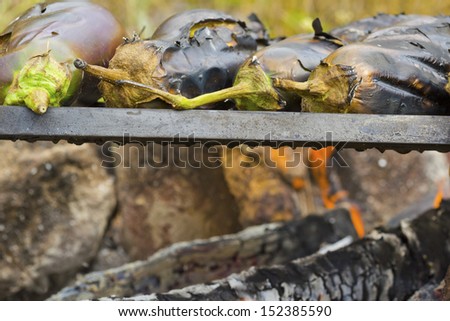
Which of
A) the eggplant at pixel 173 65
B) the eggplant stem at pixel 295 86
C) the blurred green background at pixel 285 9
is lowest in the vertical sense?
the blurred green background at pixel 285 9

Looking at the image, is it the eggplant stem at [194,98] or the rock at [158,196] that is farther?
the rock at [158,196]

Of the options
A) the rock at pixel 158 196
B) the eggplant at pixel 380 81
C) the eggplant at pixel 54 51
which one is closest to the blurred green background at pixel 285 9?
the rock at pixel 158 196

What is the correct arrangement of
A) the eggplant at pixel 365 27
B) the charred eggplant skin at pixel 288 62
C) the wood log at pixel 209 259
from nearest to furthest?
the charred eggplant skin at pixel 288 62
the eggplant at pixel 365 27
the wood log at pixel 209 259

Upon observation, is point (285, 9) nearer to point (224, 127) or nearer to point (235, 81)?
point (235, 81)

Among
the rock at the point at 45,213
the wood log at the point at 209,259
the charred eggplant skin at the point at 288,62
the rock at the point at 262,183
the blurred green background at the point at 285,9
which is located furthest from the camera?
the blurred green background at the point at 285,9

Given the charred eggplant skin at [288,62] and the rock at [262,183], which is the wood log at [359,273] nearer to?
the charred eggplant skin at [288,62]

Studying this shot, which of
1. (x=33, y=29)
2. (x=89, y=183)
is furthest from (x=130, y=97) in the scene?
(x=89, y=183)

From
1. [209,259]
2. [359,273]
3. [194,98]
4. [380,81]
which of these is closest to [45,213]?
[209,259]

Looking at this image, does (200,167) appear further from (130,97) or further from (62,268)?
(130,97)
